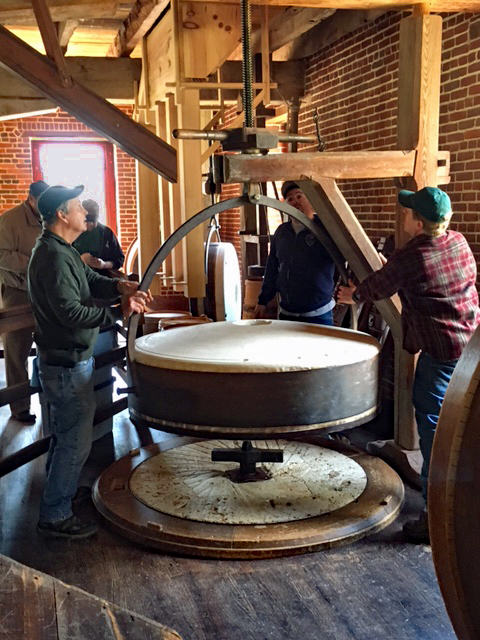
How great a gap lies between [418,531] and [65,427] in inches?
65.5

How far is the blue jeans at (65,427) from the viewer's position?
3.19m

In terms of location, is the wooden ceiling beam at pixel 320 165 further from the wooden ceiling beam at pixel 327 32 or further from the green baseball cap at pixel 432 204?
the wooden ceiling beam at pixel 327 32

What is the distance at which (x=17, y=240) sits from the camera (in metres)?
5.02

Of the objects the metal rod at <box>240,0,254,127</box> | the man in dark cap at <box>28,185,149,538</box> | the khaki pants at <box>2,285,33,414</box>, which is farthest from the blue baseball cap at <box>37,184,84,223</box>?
the khaki pants at <box>2,285,33,414</box>

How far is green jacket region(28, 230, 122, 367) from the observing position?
307 cm

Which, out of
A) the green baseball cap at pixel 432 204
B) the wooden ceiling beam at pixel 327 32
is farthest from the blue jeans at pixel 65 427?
the wooden ceiling beam at pixel 327 32

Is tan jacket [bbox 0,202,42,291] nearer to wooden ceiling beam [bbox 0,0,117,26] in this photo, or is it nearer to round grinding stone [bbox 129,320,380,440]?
wooden ceiling beam [bbox 0,0,117,26]

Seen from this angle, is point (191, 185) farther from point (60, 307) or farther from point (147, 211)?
point (60, 307)

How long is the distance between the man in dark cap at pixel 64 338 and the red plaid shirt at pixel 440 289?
122 cm

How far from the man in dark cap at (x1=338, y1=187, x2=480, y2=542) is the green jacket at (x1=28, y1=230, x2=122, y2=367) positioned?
54.0 inches

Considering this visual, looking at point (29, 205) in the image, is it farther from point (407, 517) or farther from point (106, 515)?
point (407, 517)

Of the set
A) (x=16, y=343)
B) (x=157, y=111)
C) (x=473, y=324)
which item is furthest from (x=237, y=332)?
(x=157, y=111)

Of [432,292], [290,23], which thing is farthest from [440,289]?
[290,23]

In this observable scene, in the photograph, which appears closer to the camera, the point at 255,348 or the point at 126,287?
the point at 255,348
